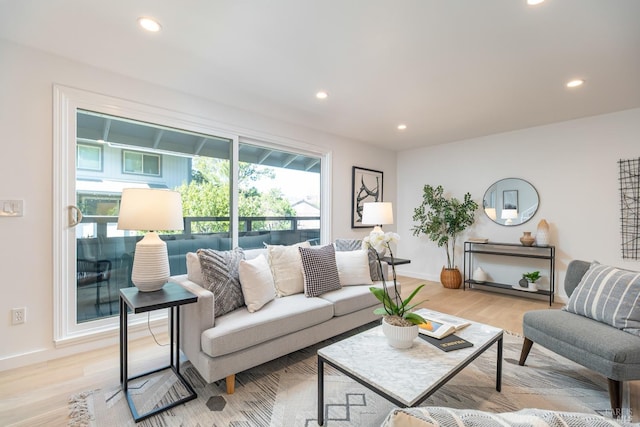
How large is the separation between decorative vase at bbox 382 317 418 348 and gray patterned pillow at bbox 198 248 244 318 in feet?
3.90

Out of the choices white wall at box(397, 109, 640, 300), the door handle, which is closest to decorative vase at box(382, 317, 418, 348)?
the door handle

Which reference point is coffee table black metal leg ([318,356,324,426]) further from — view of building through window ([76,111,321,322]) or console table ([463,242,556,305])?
console table ([463,242,556,305])

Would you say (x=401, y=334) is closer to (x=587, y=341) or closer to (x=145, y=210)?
(x=587, y=341)

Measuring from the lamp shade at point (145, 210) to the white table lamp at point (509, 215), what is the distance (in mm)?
4609

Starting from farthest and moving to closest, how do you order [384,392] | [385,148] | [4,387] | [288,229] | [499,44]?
[385,148]
[288,229]
[499,44]
[4,387]
[384,392]

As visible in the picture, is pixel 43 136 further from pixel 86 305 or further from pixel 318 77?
pixel 318 77

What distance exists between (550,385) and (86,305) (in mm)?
3759

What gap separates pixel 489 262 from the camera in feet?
15.1

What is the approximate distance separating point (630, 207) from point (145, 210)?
5160mm

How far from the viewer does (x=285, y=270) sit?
2.70 m

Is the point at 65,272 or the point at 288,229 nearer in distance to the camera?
the point at 65,272

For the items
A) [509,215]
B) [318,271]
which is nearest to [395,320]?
[318,271]

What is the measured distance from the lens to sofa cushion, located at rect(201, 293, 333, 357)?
1.85 m

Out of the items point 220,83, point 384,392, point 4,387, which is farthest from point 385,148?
point 4,387
